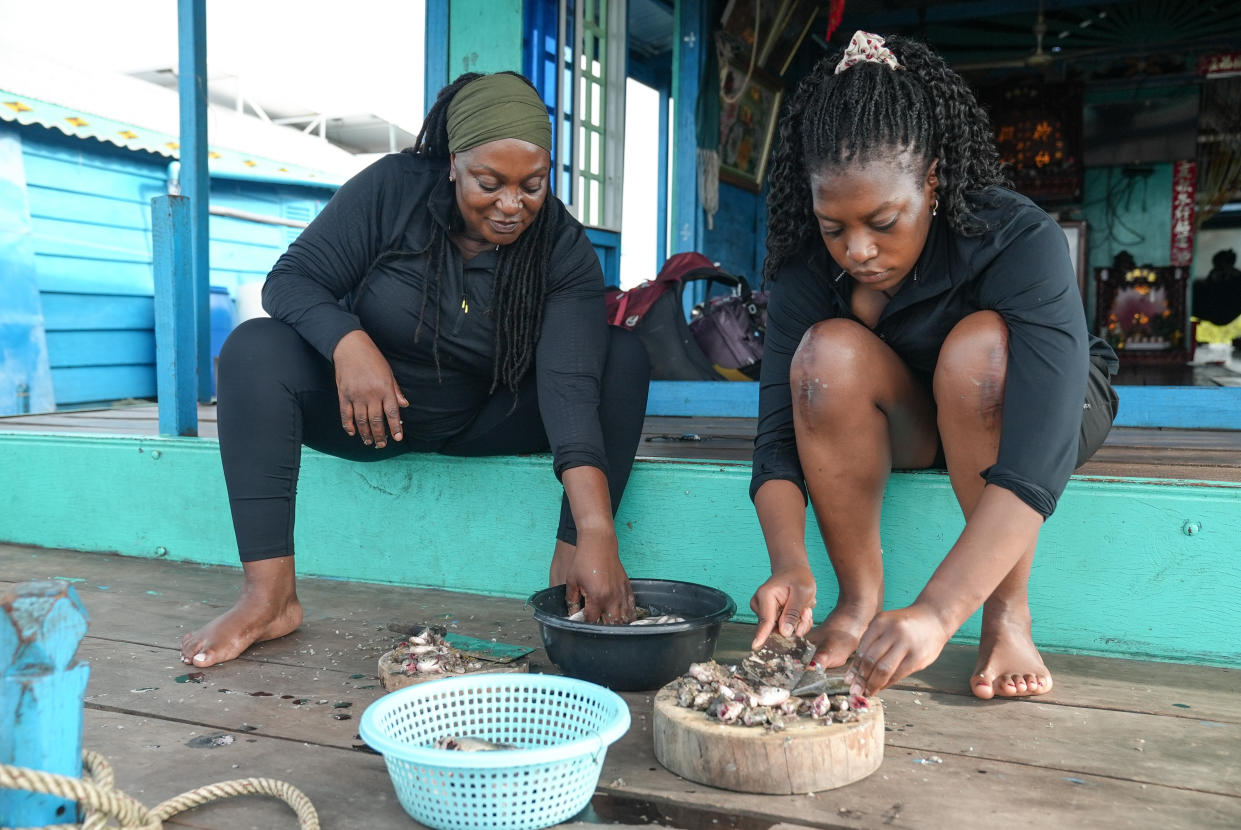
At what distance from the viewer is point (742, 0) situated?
493 cm

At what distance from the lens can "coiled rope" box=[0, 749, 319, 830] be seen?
89cm

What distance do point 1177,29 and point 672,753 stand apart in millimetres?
7590

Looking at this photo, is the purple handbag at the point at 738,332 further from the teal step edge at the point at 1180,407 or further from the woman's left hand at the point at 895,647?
the woman's left hand at the point at 895,647

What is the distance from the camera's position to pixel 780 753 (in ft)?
4.01

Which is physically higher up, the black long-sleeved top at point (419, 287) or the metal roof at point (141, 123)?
the metal roof at point (141, 123)

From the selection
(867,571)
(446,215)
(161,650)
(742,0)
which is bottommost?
(161,650)

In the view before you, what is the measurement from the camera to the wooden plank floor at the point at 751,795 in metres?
1.19

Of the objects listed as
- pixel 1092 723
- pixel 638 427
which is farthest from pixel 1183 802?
pixel 638 427

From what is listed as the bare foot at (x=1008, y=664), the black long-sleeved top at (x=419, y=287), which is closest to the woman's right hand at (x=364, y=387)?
the black long-sleeved top at (x=419, y=287)

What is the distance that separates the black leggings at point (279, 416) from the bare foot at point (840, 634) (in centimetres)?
51

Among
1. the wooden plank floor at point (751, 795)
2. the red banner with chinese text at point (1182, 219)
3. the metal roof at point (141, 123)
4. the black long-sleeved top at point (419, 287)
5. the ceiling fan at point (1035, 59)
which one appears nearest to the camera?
the wooden plank floor at point (751, 795)

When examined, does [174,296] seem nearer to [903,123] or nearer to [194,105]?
[194,105]

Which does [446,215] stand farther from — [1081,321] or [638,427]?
[1081,321]

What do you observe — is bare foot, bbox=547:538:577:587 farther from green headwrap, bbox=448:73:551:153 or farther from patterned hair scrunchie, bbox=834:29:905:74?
patterned hair scrunchie, bbox=834:29:905:74
